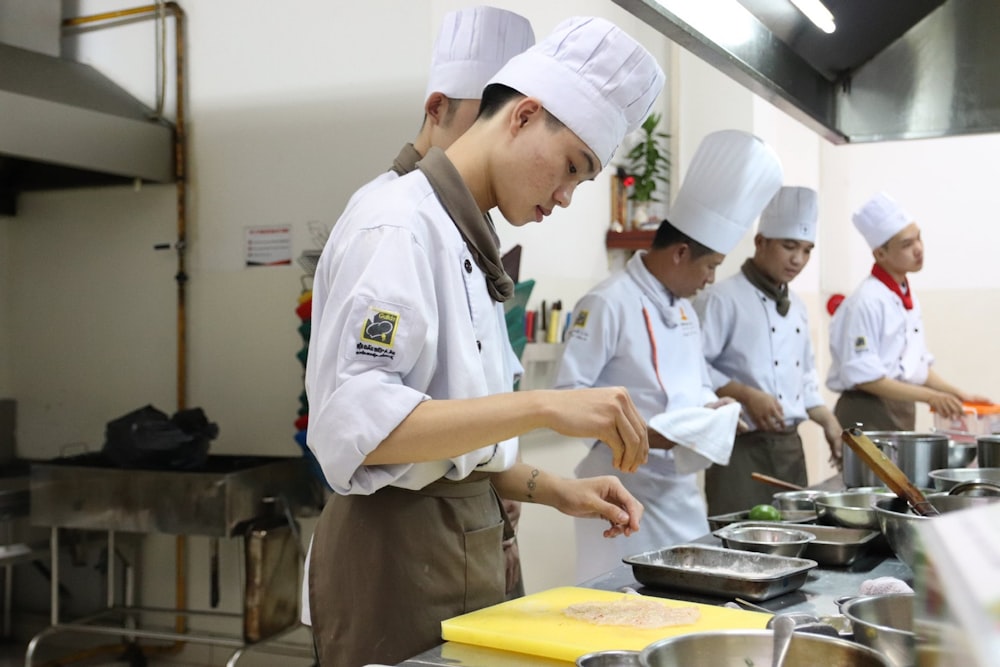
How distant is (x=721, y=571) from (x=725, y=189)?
6.03 ft

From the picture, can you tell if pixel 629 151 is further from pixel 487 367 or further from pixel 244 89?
pixel 487 367

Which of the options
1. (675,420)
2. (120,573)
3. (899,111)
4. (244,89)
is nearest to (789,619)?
(675,420)

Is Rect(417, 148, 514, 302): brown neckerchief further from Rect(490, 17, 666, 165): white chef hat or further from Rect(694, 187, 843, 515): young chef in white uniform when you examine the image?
Rect(694, 187, 843, 515): young chef in white uniform

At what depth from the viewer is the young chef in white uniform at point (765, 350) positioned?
11.9 ft

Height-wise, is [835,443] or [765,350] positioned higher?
[765,350]

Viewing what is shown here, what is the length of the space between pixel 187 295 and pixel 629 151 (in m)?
2.28

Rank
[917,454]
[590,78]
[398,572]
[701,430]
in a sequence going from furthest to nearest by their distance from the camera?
[701,430]
[917,454]
[590,78]
[398,572]

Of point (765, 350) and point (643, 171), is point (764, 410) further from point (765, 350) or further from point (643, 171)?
point (643, 171)

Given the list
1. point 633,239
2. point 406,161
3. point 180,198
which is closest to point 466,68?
point 406,161

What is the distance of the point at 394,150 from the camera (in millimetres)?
3596

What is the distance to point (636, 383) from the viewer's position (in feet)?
9.75


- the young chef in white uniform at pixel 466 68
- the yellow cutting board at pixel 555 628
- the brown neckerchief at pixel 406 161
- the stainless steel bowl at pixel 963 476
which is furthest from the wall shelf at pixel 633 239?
the yellow cutting board at pixel 555 628

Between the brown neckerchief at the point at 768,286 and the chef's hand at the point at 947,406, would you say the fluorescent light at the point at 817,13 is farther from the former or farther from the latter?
the chef's hand at the point at 947,406

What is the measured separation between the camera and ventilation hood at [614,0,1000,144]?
8.46 feet
